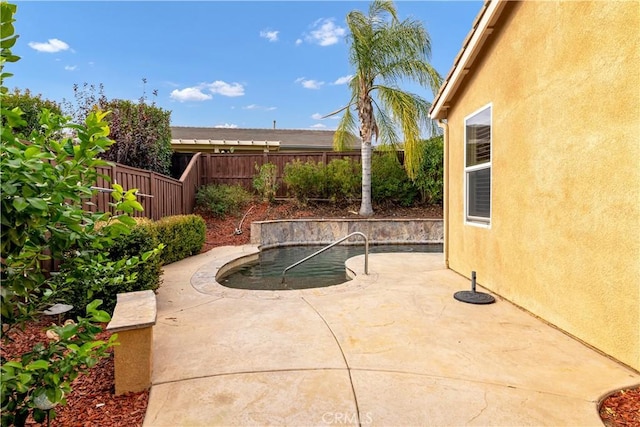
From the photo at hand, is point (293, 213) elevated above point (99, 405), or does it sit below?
above

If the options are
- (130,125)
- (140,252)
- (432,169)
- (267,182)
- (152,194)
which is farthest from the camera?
(267,182)

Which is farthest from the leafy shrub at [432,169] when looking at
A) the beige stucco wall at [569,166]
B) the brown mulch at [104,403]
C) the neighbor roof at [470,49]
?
the brown mulch at [104,403]

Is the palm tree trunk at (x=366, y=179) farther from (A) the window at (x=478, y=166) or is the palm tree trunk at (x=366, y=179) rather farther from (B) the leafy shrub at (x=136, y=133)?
(B) the leafy shrub at (x=136, y=133)

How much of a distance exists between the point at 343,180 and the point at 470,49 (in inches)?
336

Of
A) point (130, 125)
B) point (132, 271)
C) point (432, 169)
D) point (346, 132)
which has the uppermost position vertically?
point (346, 132)

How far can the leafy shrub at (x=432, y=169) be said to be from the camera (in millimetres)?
13039

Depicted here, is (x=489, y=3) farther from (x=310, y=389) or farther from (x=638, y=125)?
(x=310, y=389)

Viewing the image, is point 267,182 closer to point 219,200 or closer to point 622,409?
point 219,200

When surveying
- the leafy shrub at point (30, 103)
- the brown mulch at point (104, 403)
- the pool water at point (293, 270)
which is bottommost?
the pool water at point (293, 270)

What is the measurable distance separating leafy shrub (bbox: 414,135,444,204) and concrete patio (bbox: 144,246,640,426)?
8910 mm

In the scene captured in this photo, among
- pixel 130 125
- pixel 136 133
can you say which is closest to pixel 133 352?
pixel 136 133

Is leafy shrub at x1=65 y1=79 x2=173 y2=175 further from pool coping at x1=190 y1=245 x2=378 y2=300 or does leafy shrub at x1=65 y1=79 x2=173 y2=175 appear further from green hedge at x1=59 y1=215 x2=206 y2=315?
pool coping at x1=190 y1=245 x2=378 y2=300

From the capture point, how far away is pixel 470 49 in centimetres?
518

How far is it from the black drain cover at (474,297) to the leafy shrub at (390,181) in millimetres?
8826
